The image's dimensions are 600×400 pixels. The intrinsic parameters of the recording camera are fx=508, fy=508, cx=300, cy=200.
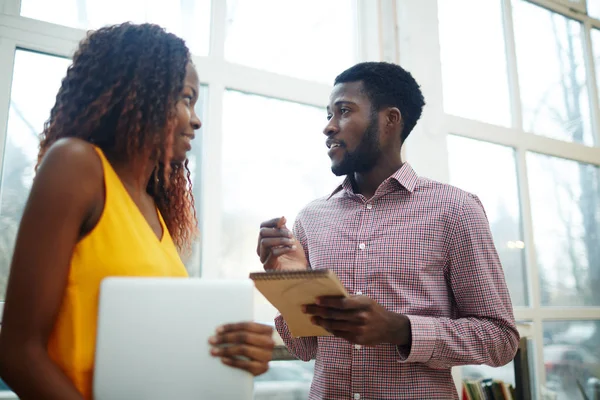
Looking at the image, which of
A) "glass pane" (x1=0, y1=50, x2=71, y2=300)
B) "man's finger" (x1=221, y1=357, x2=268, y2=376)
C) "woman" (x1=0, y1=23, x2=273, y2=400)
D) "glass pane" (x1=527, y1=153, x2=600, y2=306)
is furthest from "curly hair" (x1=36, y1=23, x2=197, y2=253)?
"glass pane" (x1=527, y1=153, x2=600, y2=306)

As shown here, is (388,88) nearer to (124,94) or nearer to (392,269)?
(392,269)

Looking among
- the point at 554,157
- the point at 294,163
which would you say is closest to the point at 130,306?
the point at 294,163

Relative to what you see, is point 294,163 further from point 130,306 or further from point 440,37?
point 130,306

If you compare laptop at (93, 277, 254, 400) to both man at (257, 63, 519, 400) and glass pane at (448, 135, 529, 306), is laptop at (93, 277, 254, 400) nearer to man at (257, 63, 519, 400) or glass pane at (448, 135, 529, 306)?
man at (257, 63, 519, 400)

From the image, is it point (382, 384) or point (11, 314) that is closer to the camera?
point (11, 314)

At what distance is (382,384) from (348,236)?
1.39 feet

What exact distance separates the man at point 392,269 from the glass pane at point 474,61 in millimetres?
1141

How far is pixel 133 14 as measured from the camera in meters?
1.96

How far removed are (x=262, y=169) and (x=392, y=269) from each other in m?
0.86

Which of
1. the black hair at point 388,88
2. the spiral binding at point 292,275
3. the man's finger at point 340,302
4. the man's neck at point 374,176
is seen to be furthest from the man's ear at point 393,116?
the spiral binding at point 292,275

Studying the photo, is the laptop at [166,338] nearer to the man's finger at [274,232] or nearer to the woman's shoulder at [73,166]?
the woman's shoulder at [73,166]

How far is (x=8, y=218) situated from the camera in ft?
5.34

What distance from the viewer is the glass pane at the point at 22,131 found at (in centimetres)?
163

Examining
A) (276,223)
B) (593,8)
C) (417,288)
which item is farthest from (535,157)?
(276,223)
